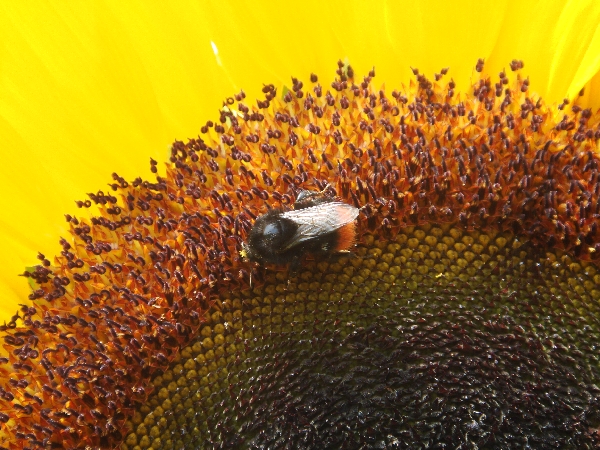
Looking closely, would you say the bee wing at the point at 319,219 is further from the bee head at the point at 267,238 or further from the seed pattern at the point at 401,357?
the seed pattern at the point at 401,357

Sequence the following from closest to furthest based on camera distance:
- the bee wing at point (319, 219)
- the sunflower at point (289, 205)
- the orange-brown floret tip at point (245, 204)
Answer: the sunflower at point (289, 205)
the bee wing at point (319, 219)
the orange-brown floret tip at point (245, 204)

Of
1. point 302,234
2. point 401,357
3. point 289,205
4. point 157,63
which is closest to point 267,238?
point 302,234

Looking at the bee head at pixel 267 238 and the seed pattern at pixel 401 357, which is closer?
the seed pattern at pixel 401 357

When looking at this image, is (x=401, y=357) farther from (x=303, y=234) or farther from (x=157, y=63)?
(x=157, y=63)

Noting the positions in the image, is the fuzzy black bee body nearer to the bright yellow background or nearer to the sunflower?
the sunflower

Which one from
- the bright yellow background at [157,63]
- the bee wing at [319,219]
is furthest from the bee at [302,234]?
the bright yellow background at [157,63]

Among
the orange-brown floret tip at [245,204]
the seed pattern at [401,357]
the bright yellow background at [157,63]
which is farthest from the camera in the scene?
the bright yellow background at [157,63]
